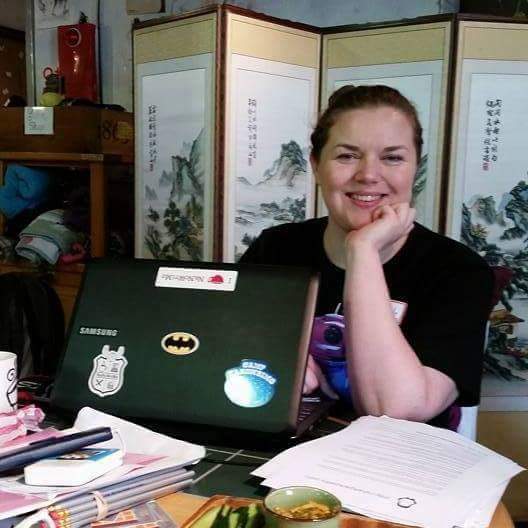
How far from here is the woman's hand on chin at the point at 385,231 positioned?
1207 mm

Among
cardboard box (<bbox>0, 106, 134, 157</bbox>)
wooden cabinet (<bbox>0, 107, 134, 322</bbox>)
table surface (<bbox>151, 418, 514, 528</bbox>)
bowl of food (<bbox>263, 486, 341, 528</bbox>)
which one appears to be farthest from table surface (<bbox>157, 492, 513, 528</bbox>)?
cardboard box (<bbox>0, 106, 134, 157</bbox>)

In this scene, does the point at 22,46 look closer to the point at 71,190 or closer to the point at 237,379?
the point at 71,190

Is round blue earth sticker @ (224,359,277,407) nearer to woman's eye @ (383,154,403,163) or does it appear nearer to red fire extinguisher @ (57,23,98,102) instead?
woman's eye @ (383,154,403,163)

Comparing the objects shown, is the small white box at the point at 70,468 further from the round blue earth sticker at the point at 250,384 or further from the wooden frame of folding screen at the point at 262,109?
the wooden frame of folding screen at the point at 262,109

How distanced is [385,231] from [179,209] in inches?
43.8

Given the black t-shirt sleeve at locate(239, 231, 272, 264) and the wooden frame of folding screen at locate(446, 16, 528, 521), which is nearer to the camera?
the black t-shirt sleeve at locate(239, 231, 272, 264)

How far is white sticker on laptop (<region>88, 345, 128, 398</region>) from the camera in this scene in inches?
38.9

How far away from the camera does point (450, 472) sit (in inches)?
31.5

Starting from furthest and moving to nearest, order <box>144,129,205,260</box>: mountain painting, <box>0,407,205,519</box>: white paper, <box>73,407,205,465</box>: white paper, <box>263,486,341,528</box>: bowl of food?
<box>144,129,205,260</box>: mountain painting
<box>73,407,205,465</box>: white paper
<box>0,407,205,519</box>: white paper
<box>263,486,341,528</box>: bowl of food

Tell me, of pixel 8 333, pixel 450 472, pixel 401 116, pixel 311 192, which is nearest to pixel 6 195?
pixel 8 333

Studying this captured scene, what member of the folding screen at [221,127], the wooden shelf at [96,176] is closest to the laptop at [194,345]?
the folding screen at [221,127]

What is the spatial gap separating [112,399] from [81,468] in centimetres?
25

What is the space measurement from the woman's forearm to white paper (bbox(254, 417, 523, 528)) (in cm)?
11

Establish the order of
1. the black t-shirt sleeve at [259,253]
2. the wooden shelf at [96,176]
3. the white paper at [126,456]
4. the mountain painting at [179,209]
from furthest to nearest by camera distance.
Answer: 1. the wooden shelf at [96,176]
2. the mountain painting at [179,209]
3. the black t-shirt sleeve at [259,253]
4. the white paper at [126,456]
